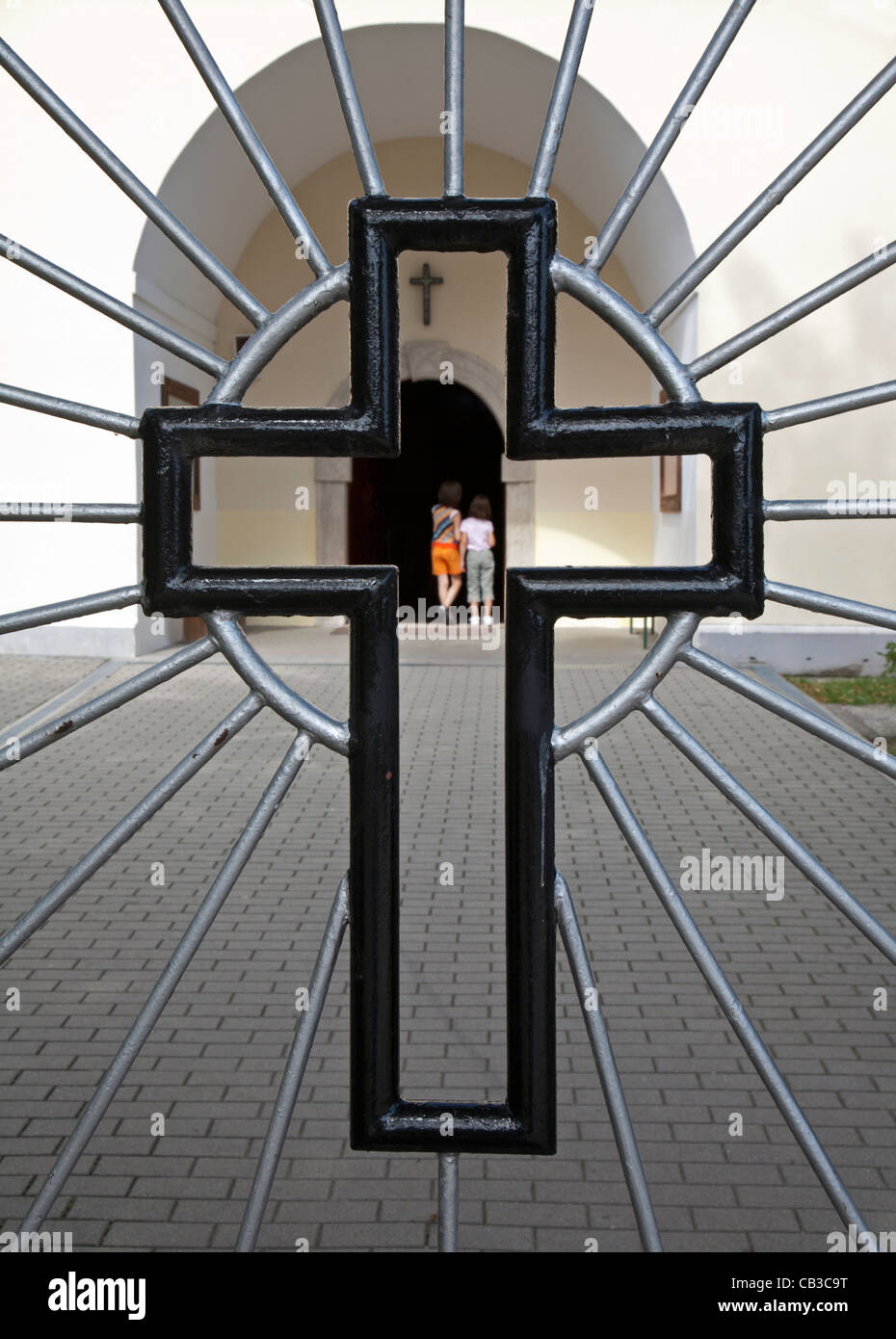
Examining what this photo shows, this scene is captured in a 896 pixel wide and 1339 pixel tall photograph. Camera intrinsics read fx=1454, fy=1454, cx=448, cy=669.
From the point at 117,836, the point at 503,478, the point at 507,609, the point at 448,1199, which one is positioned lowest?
the point at 448,1199

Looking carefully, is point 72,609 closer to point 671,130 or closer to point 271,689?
point 271,689

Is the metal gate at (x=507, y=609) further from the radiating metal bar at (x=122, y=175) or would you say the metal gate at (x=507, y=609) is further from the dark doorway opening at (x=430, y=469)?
the dark doorway opening at (x=430, y=469)

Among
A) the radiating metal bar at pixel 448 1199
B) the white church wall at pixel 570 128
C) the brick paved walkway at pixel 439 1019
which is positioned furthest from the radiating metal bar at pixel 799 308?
the white church wall at pixel 570 128

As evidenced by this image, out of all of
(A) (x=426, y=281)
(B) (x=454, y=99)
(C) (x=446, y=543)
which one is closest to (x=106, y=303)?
(B) (x=454, y=99)

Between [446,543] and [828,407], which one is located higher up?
[446,543]

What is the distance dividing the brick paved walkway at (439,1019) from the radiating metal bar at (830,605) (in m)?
2.04

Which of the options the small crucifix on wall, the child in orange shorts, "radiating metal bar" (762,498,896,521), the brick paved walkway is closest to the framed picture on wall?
the child in orange shorts

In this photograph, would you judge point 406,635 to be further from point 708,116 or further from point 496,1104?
point 496,1104

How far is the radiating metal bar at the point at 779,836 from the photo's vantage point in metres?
1.49

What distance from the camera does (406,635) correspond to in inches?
614

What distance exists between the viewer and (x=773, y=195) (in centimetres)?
158

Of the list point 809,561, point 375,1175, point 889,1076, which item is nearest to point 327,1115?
point 375,1175

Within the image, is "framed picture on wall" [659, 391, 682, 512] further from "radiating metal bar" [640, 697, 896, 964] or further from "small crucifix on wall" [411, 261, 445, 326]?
"radiating metal bar" [640, 697, 896, 964]

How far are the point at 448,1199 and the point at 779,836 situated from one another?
1.69 ft
